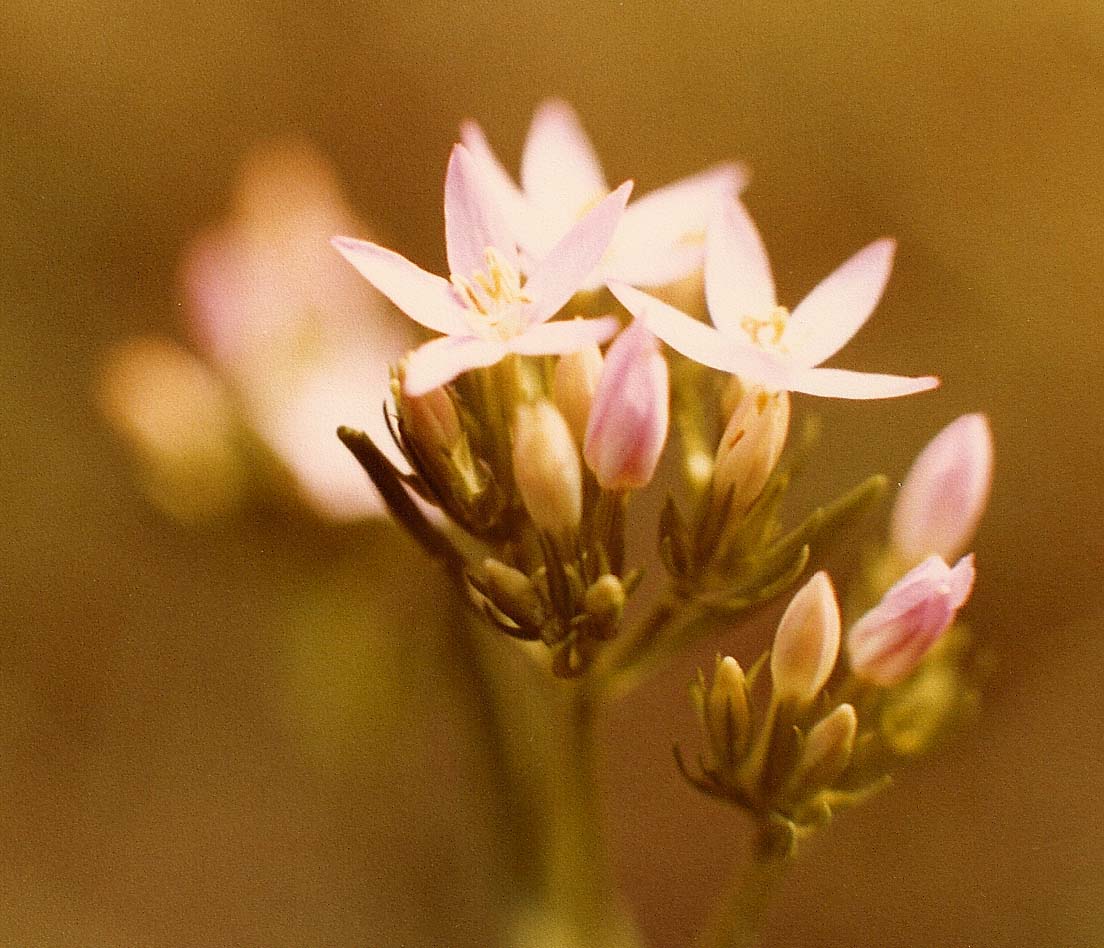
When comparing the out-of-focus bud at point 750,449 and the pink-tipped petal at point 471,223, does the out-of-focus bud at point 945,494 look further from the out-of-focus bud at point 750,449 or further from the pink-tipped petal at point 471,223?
the pink-tipped petal at point 471,223

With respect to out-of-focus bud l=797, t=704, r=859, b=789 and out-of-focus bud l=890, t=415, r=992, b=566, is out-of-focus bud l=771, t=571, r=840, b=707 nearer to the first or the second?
out-of-focus bud l=797, t=704, r=859, b=789

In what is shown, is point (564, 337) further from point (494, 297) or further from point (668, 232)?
point (668, 232)

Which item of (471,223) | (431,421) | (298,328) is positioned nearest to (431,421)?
(431,421)

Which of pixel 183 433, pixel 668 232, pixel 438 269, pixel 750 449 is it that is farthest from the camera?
pixel 438 269

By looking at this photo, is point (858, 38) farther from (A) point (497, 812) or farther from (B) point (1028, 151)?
(A) point (497, 812)

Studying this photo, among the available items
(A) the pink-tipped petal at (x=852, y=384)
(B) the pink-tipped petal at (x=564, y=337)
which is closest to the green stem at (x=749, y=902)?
(A) the pink-tipped petal at (x=852, y=384)
